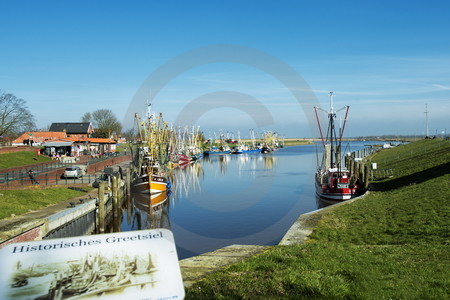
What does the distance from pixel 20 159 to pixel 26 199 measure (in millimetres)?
39567

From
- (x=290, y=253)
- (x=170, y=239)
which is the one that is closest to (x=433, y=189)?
(x=290, y=253)

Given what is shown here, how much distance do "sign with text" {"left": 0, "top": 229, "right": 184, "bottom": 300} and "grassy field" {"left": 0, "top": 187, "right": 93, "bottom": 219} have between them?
18.7 metres

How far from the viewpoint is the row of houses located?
256 ft

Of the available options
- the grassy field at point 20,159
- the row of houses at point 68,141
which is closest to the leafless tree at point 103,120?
the row of houses at point 68,141

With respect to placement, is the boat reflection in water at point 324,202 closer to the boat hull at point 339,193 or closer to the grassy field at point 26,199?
the boat hull at point 339,193

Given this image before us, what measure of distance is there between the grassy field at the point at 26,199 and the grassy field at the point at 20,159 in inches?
1056

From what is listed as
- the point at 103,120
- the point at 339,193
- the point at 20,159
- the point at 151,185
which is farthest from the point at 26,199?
the point at 103,120

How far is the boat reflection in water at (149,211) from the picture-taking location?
3434 centimetres

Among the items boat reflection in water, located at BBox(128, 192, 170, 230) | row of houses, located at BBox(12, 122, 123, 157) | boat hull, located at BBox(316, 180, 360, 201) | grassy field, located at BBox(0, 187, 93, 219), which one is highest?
row of houses, located at BBox(12, 122, 123, 157)

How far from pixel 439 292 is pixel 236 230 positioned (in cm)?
2211

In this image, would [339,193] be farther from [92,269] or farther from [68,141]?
[68,141]

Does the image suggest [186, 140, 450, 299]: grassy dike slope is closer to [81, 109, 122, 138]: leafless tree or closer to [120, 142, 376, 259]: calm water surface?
[120, 142, 376, 259]: calm water surface

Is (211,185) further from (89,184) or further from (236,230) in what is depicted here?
(236,230)

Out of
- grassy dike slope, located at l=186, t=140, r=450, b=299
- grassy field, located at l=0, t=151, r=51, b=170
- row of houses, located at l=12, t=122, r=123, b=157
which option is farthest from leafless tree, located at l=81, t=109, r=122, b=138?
grassy dike slope, located at l=186, t=140, r=450, b=299
